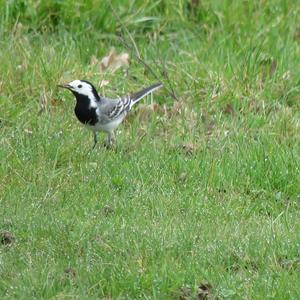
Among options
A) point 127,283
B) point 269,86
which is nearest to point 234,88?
point 269,86

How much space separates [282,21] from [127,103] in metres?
2.45

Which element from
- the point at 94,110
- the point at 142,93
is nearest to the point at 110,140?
the point at 94,110

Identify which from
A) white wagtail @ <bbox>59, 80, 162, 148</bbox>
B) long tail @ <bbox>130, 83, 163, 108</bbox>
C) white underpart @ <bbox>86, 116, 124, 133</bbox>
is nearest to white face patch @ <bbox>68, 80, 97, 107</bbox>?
white wagtail @ <bbox>59, 80, 162, 148</bbox>

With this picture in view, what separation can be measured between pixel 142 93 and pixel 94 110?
0.63 m

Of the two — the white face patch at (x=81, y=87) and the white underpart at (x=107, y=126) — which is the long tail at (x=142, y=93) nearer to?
the white underpart at (x=107, y=126)

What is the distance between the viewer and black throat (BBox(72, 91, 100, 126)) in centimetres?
820

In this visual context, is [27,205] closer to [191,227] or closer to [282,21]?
[191,227]

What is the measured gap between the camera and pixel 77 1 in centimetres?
1002

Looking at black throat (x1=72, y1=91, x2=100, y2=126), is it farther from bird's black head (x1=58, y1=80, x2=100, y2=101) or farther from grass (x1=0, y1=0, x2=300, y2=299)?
grass (x1=0, y1=0, x2=300, y2=299)

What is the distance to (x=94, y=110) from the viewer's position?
326 inches

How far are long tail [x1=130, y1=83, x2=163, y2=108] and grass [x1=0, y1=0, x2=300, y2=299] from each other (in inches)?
6.6

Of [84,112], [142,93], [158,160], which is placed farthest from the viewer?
[142,93]

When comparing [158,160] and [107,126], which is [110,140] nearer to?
[107,126]

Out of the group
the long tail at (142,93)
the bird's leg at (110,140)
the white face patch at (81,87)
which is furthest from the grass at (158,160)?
the white face patch at (81,87)
